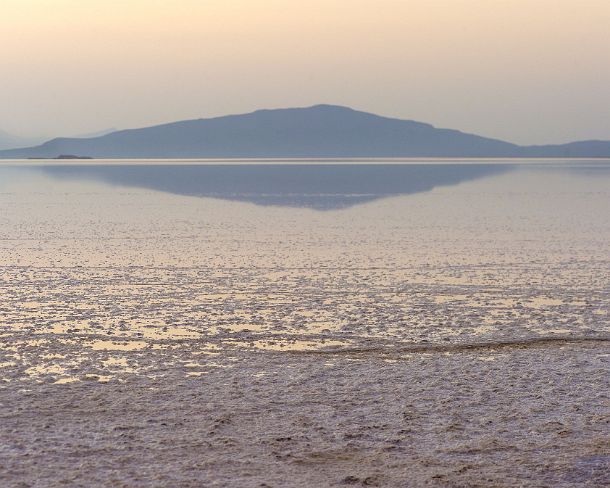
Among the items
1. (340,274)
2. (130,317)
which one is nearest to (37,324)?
(130,317)

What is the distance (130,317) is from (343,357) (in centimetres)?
355

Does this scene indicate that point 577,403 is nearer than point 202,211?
Yes

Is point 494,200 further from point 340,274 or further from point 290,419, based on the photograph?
point 290,419

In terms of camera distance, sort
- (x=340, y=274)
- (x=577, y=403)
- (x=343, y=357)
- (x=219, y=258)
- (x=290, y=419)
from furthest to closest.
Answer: (x=219, y=258)
(x=340, y=274)
(x=343, y=357)
(x=577, y=403)
(x=290, y=419)

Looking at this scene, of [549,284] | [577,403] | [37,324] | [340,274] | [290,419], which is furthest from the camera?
[340,274]

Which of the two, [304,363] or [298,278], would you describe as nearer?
[304,363]

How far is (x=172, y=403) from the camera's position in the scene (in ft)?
28.0

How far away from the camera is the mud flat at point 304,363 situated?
23.1ft

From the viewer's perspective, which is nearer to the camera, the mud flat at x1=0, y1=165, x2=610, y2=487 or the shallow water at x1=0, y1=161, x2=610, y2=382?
the mud flat at x1=0, y1=165, x2=610, y2=487

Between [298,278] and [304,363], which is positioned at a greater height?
[298,278]

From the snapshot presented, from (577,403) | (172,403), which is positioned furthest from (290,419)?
(577,403)

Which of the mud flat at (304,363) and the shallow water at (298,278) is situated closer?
the mud flat at (304,363)

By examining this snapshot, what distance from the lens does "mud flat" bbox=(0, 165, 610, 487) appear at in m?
7.03

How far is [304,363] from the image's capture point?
1016cm
